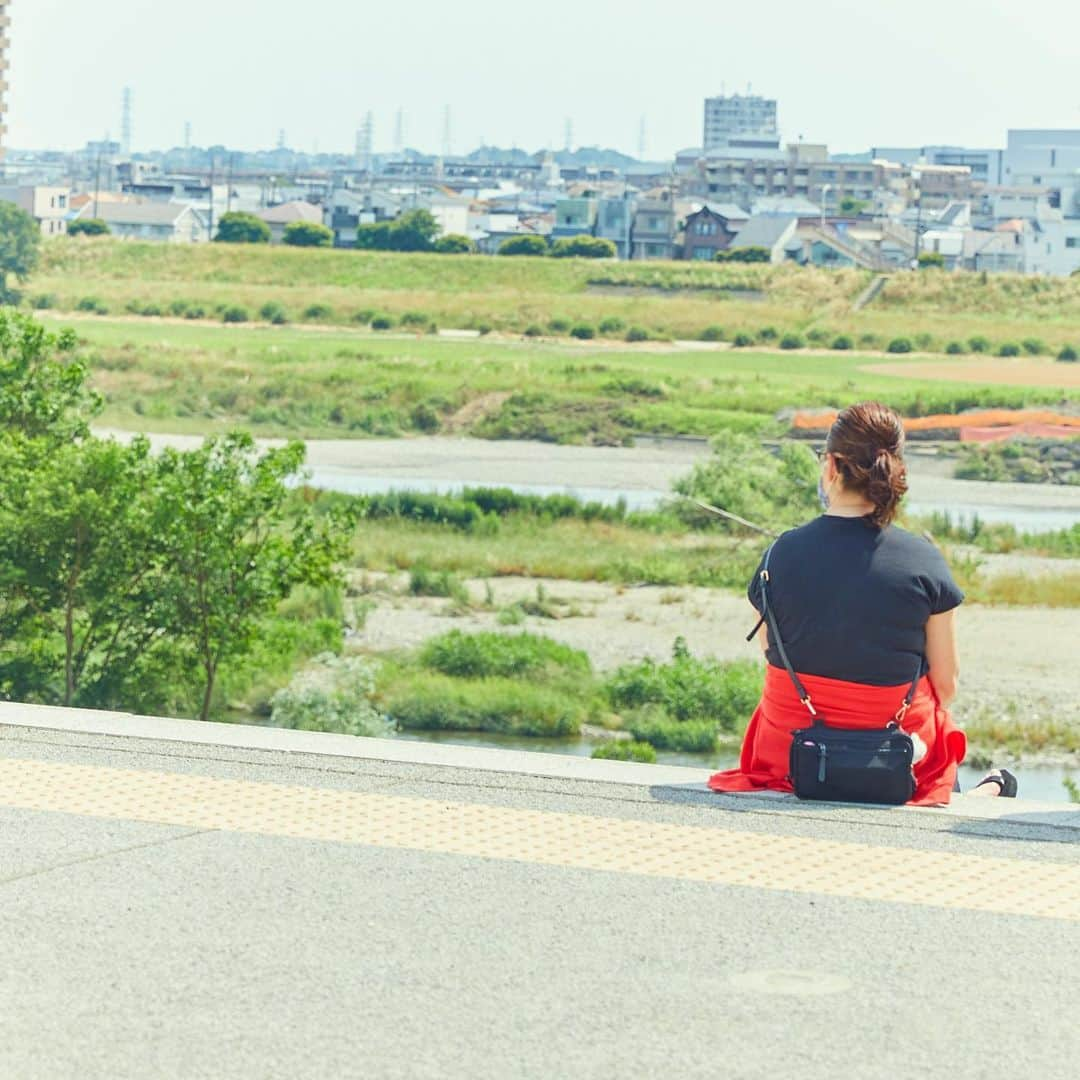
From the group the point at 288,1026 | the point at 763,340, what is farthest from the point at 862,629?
the point at 763,340

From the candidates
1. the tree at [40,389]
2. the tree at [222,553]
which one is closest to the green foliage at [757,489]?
the tree at [40,389]

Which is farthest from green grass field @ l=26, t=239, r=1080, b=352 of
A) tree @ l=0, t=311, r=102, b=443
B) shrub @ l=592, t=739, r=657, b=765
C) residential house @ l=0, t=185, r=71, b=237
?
tree @ l=0, t=311, r=102, b=443

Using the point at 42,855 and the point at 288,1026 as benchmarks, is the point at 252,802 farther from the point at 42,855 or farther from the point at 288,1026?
the point at 288,1026

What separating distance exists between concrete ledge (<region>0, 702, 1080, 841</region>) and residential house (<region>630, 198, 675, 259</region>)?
13425cm

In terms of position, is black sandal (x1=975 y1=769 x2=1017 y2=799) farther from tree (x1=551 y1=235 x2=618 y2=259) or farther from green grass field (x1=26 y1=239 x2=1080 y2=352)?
tree (x1=551 y1=235 x2=618 y2=259)

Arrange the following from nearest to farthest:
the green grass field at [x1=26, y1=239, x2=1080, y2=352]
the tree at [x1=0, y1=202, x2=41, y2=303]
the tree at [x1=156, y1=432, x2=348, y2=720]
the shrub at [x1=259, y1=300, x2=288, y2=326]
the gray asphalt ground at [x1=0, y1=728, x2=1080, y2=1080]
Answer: the gray asphalt ground at [x1=0, y1=728, x2=1080, y2=1080], the tree at [x1=156, y1=432, x2=348, y2=720], the green grass field at [x1=26, y1=239, x2=1080, y2=352], the shrub at [x1=259, y1=300, x2=288, y2=326], the tree at [x1=0, y1=202, x2=41, y2=303]

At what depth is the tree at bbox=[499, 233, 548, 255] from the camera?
124375 millimetres

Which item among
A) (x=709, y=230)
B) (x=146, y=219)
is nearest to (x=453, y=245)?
(x=709, y=230)

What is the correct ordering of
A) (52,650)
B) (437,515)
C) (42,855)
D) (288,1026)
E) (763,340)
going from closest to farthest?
(288,1026) < (42,855) < (52,650) < (437,515) < (763,340)

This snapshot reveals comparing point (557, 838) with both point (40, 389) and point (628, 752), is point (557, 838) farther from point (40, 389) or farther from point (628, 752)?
point (40, 389)

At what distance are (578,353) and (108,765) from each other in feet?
246

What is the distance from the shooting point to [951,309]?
9781 cm

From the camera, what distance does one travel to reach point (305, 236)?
12488 centimetres

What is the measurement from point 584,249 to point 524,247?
11.7ft
